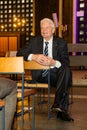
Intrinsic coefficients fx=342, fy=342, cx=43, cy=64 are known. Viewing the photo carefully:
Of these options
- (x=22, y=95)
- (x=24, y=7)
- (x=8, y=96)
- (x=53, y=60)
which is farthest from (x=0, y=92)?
(x=24, y=7)

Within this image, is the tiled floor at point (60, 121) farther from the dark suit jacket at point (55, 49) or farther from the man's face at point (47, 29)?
the man's face at point (47, 29)

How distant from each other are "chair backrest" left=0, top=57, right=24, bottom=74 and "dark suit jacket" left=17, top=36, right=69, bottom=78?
3.43ft

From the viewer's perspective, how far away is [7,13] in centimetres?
1549

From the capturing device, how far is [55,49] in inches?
151

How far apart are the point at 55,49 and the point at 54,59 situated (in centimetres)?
11

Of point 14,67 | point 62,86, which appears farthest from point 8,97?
point 62,86

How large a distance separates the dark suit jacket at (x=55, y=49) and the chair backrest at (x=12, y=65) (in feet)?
3.43

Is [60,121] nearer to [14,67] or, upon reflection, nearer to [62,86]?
[62,86]

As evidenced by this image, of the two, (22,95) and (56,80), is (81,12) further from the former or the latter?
(22,95)

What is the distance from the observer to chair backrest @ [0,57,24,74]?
8.82 ft

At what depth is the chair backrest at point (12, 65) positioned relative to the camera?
269 cm

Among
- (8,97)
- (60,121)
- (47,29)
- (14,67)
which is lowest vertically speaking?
(60,121)

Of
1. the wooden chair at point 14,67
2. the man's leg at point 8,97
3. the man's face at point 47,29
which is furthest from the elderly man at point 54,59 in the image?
the man's leg at point 8,97

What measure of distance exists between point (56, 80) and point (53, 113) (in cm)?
53
